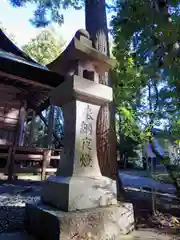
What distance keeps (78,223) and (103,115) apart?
252 cm

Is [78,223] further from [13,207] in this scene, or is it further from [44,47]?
[44,47]

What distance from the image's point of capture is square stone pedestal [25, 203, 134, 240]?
200 centimetres

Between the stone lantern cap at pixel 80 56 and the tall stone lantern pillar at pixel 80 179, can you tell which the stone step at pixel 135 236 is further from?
the stone lantern cap at pixel 80 56

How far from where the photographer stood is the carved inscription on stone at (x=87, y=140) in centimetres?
264

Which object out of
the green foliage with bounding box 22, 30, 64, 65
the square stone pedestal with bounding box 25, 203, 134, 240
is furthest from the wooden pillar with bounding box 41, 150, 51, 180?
the green foliage with bounding box 22, 30, 64, 65

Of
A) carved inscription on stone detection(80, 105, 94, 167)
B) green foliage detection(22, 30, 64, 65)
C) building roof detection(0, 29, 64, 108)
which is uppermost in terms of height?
green foliage detection(22, 30, 64, 65)

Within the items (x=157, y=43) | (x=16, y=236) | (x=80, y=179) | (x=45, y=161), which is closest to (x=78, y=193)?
(x=80, y=179)

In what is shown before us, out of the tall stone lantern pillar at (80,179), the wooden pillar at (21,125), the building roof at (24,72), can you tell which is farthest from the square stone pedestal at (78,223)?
the wooden pillar at (21,125)

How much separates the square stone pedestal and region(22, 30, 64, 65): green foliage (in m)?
15.4

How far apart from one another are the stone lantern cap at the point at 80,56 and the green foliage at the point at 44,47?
14015mm

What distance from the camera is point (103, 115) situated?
423 centimetres

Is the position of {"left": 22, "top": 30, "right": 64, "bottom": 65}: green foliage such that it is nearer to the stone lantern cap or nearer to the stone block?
the stone lantern cap

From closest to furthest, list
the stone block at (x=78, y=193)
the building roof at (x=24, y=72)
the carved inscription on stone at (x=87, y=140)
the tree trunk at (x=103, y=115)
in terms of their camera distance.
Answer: the stone block at (x=78, y=193) < the carved inscription on stone at (x=87, y=140) < the tree trunk at (x=103, y=115) < the building roof at (x=24, y=72)

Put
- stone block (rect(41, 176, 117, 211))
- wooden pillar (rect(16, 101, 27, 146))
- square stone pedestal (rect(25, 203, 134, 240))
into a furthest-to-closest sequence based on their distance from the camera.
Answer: wooden pillar (rect(16, 101, 27, 146)), stone block (rect(41, 176, 117, 211)), square stone pedestal (rect(25, 203, 134, 240))
